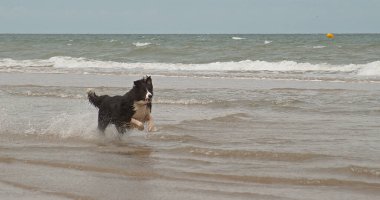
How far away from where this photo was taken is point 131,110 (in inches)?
366

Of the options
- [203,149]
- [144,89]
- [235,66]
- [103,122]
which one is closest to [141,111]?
[144,89]

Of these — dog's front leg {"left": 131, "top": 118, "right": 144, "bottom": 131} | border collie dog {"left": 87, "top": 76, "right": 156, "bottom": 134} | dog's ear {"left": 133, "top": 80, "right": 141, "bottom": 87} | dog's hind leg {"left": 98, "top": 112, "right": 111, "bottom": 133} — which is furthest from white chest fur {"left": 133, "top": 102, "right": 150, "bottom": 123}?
dog's hind leg {"left": 98, "top": 112, "right": 111, "bottom": 133}

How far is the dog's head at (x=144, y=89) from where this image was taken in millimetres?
8980

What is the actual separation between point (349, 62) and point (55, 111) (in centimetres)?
1945

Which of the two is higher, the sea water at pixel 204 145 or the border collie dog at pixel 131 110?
the border collie dog at pixel 131 110

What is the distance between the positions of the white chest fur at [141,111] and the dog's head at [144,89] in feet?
0.42

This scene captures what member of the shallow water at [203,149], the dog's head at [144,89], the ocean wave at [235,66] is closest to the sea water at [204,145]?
the shallow water at [203,149]

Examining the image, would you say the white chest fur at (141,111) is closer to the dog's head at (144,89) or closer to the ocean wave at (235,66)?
the dog's head at (144,89)

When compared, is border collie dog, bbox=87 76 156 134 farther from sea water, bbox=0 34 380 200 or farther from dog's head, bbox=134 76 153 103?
sea water, bbox=0 34 380 200

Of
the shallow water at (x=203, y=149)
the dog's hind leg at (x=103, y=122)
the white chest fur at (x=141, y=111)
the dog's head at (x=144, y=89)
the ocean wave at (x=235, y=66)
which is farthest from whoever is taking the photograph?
the ocean wave at (x=235, y=66)

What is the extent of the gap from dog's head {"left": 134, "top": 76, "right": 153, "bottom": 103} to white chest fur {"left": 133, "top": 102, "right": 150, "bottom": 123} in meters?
0.13

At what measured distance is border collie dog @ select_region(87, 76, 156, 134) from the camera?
357 inches

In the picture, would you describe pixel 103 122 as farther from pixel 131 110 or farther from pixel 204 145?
pixel 204 145

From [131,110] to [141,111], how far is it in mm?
149
